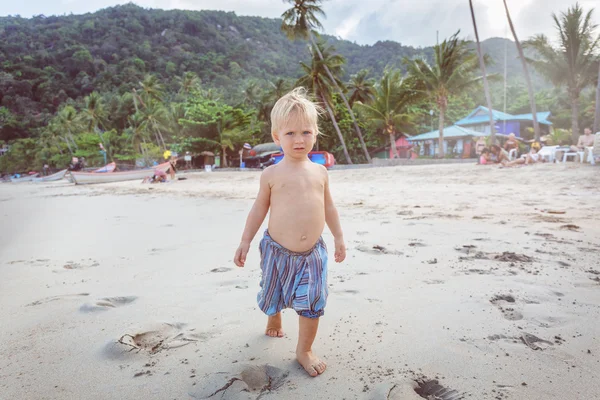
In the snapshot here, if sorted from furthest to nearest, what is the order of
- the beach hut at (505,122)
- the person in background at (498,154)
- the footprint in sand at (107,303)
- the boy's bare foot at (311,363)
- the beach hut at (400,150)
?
the beach hut at (400,150) < the beach hut at (505,122) < the person in background at (498,154) < the footprint in sand at (107,303) < the boy's bare foot at (311,363)

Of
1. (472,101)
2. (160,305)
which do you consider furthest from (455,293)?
(472,101)

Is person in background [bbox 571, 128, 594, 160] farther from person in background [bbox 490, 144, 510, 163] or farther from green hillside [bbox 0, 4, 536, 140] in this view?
green hillside [bbox 0, 4, 536, 140]

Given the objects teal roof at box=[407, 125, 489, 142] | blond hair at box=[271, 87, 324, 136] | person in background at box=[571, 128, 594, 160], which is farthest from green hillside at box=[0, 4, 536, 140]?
person in background at box=[571, 128, 594, 160]

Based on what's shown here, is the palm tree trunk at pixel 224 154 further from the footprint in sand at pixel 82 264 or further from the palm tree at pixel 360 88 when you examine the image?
the footprint in sand at pixel 82 264

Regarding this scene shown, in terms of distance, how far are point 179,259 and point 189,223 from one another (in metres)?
1.93

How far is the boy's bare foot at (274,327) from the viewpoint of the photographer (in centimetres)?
185

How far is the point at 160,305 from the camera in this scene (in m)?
2.18

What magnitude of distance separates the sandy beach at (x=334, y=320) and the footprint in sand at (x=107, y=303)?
17 mm

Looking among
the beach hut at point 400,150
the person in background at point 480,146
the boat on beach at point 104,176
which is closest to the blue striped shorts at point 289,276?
the person in background at point 480,146

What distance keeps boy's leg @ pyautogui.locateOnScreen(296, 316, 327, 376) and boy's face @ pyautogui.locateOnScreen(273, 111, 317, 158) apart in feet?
2.45

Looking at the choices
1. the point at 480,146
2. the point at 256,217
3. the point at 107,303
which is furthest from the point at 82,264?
the point at 480,146

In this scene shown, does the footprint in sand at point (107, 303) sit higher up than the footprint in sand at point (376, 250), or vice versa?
the footprint in sand at point (376, 250)

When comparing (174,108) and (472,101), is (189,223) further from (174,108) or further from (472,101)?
(472,101)

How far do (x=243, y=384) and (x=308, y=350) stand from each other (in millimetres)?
307
